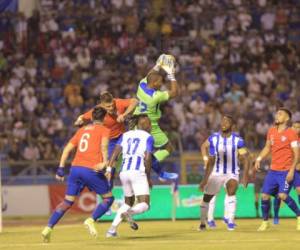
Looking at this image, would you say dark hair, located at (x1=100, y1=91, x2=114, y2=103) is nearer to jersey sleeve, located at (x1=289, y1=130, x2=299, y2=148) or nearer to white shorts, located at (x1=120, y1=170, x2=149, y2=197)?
white shorts, located at (x1=120, y1=170, x2=149, y2=197)

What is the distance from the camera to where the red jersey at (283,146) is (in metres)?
21.9

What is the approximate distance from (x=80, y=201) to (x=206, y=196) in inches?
423

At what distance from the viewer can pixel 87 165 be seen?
18.3 meters

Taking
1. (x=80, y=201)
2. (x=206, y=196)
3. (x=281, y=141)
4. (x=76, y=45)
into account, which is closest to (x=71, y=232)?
(x=206, y=196)

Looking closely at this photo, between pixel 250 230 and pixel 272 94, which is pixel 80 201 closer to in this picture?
pixel 272 94

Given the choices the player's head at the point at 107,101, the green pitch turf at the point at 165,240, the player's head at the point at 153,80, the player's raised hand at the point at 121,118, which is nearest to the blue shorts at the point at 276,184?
the green pitch turf at the point at 165,240

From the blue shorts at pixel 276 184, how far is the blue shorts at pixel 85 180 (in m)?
4.85

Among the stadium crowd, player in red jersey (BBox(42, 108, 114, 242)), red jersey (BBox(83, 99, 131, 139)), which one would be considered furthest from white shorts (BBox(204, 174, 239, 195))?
the stadium crowd

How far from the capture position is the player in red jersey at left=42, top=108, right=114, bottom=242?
719 inches

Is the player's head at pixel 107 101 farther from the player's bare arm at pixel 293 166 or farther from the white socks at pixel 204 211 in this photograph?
the player's bare arm at pixel 293 166

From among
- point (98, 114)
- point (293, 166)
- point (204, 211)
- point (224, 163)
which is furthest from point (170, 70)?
point (293, 166)

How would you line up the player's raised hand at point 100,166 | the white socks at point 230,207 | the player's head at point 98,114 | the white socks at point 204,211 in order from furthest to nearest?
the white socks at point 204,211 < the white socks at point 230,207 < the player's head at point 98,114 < the player's raised hand at point 100,166

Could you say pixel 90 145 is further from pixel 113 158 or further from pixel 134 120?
pixel 134 120

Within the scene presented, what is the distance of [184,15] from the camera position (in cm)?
3878
